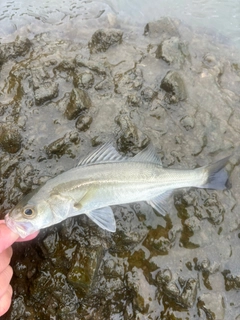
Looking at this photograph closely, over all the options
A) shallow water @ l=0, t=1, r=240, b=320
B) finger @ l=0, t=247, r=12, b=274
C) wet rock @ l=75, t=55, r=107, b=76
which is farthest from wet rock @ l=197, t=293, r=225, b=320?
wet rock @ l=75, t=55, r=107, b=76

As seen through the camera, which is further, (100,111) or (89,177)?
(100,111)

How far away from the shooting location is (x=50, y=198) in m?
3.60

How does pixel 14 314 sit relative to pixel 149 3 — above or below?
below

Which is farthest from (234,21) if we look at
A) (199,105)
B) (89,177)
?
(89,177)

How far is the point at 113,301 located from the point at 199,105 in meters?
3.05

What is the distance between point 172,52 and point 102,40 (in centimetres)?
115

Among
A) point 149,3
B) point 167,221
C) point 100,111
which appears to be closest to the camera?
point 167,221

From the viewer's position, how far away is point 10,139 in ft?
14.2

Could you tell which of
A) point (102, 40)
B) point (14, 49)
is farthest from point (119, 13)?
point (14, 49)

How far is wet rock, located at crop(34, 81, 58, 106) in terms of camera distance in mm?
4590

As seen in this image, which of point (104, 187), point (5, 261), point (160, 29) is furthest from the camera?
point (160, 29)

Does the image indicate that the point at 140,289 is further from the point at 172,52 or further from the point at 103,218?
the point at 172,52

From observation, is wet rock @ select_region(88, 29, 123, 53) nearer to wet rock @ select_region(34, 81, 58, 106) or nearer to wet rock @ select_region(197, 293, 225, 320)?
wet rock @ select_region(34, 81, 58, 106)

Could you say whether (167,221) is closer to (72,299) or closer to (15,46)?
(72,299)
